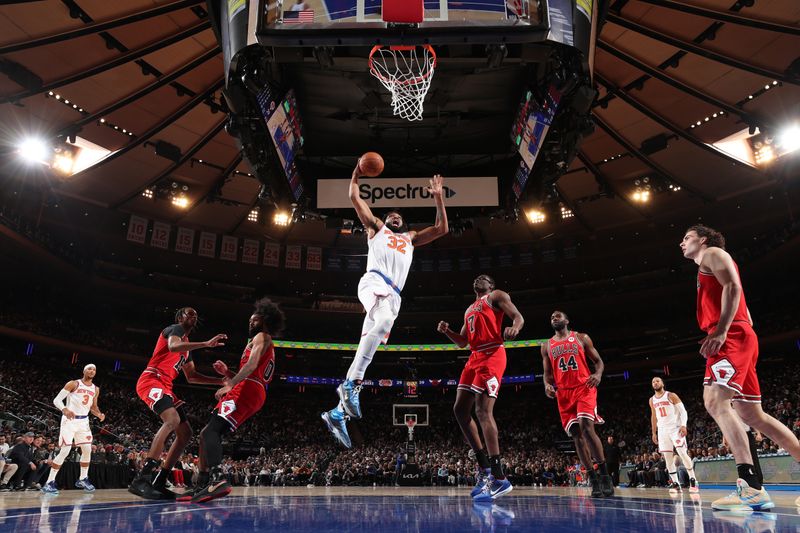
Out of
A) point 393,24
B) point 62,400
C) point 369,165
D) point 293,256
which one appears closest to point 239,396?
point 369,165

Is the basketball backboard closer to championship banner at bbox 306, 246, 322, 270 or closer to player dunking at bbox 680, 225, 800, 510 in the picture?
player dunking at bbox 680, 225, 800, 510

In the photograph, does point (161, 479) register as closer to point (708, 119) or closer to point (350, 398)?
point (350, 398)

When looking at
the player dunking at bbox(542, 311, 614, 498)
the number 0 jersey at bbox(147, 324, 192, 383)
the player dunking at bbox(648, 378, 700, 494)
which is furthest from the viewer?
the player dunking at bbox(648, 378, 700, 494)

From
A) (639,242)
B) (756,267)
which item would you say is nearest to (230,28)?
(639,242)

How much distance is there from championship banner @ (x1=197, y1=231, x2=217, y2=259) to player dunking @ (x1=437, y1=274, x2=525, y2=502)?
22.9m

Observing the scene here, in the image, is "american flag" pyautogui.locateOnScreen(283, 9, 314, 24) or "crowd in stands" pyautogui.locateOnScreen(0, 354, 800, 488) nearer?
"american flag" pyautogui.locateOnScreen(283, 9, 314, 24)

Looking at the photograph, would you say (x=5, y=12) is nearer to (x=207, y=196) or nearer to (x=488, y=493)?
(x=207, y=196)

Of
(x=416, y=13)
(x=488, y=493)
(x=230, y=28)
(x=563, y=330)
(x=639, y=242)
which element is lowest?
(x=488, y=493)

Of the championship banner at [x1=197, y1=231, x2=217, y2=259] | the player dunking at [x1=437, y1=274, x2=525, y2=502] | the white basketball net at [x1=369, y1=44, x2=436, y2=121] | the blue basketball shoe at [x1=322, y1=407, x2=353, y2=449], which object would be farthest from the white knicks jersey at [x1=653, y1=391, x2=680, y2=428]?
the championship banner at [x1=197, y1=231, x2=217, y2=259]

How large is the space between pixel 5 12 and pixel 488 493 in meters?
12.4

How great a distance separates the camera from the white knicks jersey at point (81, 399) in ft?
31.8

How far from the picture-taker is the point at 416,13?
655cm

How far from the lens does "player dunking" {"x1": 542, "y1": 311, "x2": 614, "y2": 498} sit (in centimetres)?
681

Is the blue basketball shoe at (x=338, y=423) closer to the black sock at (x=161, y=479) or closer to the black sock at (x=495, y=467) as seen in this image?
the black sock at (x=495, y=467)
